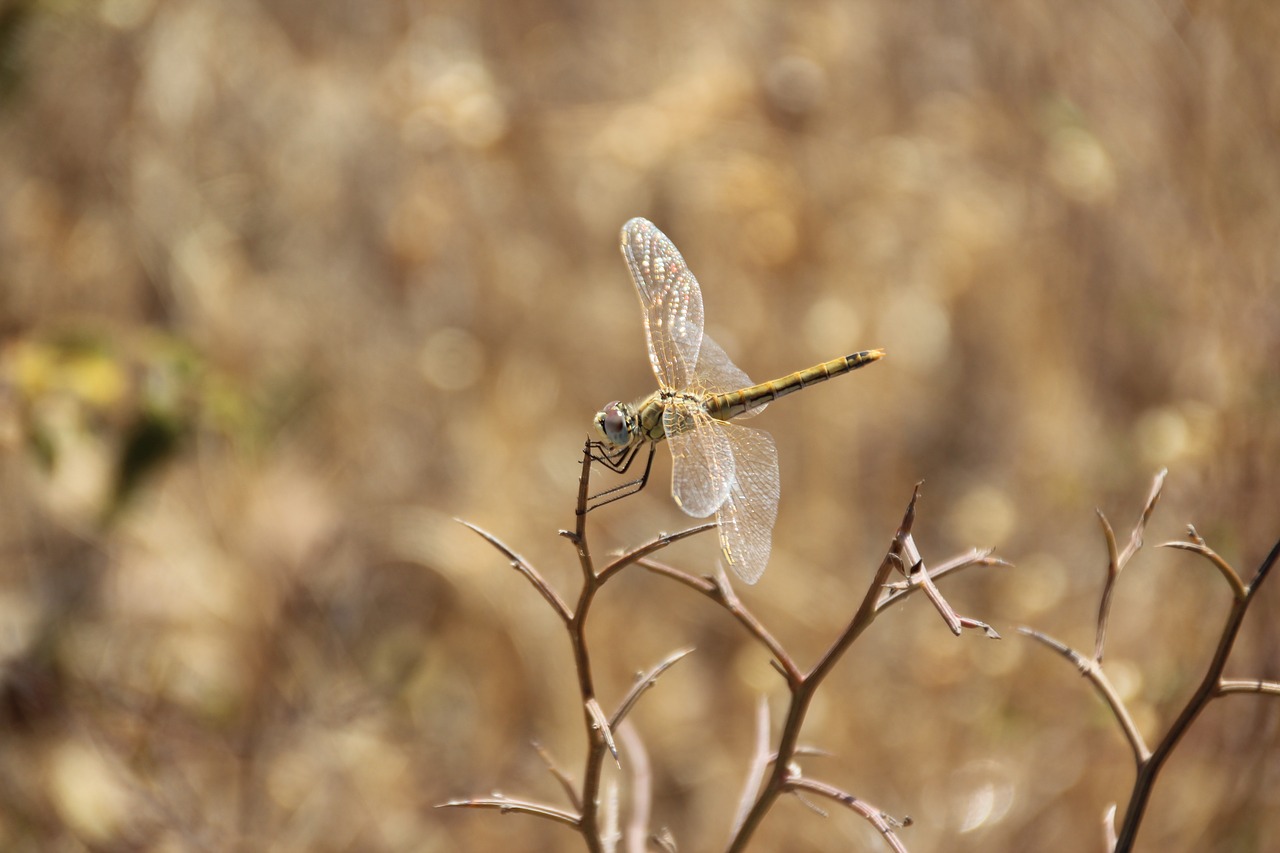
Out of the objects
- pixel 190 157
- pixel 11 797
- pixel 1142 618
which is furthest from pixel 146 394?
pixel 1142 618

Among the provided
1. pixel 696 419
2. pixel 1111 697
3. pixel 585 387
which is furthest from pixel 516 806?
pixel 585 387

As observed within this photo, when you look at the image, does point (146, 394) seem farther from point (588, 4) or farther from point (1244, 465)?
point (588, 4)

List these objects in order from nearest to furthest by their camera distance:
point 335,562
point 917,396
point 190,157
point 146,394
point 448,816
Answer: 1. point 146,394
2. point 448,816
3. point 335,562
4. point 190,157
5. point 917,396

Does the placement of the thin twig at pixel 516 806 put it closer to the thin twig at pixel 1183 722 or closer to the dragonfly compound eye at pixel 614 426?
the thin twig at pixel 1183 722

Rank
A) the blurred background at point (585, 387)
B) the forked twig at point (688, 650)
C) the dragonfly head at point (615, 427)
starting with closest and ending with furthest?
the forked twig at point (688, 650) → the dragonfly head at point (615, 427) → the blurred background at point (585, 387)

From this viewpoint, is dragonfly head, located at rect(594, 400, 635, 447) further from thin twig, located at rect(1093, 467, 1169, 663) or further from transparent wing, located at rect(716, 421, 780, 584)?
thin twig, located at rect(1093, 467, 1169, 663)

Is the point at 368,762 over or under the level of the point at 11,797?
over

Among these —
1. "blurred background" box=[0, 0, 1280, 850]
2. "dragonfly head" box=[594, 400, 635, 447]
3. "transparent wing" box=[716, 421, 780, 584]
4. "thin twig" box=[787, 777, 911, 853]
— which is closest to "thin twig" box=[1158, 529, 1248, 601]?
"thin twig" box=[787, 777, 911, 853]

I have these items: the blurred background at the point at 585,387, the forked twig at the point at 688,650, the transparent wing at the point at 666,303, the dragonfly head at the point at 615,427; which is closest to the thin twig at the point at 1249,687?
the forked twig at the point at 688,650
